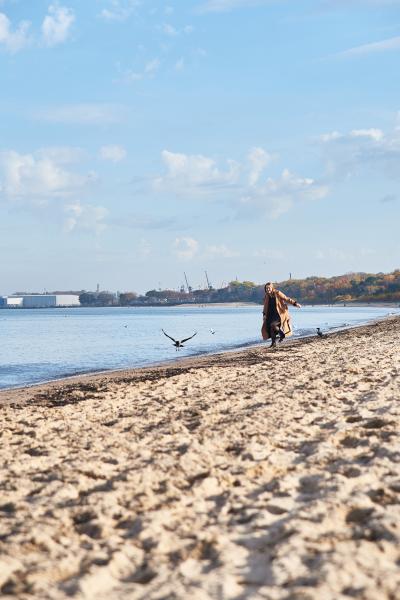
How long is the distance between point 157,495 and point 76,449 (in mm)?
2296

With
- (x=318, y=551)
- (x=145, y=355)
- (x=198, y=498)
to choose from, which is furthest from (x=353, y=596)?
(x=145, y=355)

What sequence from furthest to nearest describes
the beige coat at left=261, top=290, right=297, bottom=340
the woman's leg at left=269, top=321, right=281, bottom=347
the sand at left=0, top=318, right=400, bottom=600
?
the woman's leg at left=269, top=321, right=281, bottom=347
the beige coat at left=261, top=290, right=297, bottom=340
the sand at left=0, top=318, right=400, bottom=600

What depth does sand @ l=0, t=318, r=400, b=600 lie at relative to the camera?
382 centimetres

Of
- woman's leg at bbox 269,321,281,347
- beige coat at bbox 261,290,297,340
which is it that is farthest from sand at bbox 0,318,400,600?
woman's leg at bbox 269,321,281,347

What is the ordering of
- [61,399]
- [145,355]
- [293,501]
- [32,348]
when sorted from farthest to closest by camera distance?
[32,348] < [145,355] < [61,399] < [293,501]

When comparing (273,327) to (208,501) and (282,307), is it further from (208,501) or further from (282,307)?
(208,501)

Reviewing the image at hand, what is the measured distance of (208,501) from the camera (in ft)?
17.5

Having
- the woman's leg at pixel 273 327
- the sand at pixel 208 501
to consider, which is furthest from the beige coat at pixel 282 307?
the sand at pixel 208 501

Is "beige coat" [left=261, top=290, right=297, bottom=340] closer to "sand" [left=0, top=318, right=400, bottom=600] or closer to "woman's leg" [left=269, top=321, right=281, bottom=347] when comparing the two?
"woman's leg" [left=269, top=321, right=281, bottom=347]

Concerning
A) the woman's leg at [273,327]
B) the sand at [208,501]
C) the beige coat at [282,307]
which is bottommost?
the sand at [208,501]

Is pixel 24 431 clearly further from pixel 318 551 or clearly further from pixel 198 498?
pixel 318 551

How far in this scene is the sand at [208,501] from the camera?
12.5 ft

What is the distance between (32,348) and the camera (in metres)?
39.4

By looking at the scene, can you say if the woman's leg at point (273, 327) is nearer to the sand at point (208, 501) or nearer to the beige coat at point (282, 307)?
the beige coat at point (282, 307)
